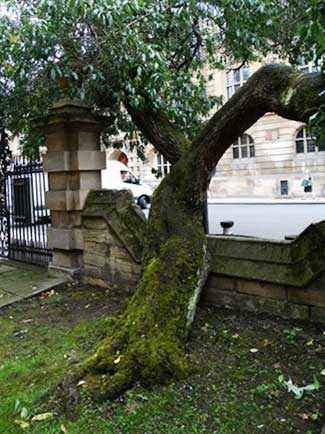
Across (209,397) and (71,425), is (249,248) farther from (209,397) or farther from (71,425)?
(71,425)

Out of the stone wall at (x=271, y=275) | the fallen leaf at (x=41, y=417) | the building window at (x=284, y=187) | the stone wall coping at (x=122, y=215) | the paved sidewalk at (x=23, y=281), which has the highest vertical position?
the building window at (x=284, y=187)

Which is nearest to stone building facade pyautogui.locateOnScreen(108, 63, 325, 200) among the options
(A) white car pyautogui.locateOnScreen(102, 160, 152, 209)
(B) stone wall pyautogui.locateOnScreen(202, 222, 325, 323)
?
(A) white car pyautogui.locateOnScreen(102, 160, 152, 209)

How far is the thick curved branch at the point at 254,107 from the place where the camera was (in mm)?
3232

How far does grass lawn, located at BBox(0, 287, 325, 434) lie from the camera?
2758 millimetres

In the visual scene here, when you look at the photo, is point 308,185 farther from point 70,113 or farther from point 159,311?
point 159,311

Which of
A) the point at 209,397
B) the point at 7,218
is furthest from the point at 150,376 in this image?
the point at 7,218

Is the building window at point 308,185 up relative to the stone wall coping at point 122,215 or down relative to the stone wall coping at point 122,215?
up

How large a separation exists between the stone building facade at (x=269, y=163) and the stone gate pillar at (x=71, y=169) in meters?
20.4

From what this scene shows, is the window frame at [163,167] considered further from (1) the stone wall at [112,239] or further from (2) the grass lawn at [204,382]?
(2) the grass lawn at [204,382]

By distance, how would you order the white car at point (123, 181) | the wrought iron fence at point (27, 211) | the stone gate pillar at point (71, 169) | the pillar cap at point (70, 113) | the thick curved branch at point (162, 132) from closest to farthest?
1. the thick curved branch at point (162, 132)
2. the pillar cap at point (70, 113)
3. the stone gate pillar at point (71, 169)
4. the wrought iron fence at point (27, 211)
5. the white car at point (123, 181)

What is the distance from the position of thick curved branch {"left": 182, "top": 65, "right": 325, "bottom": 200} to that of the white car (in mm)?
16102

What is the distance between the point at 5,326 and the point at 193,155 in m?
2.87

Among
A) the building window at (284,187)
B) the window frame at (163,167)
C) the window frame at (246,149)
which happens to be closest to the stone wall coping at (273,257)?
the window frame at (163,167)

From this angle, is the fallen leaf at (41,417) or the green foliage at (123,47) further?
the green foliage at (123,47)
